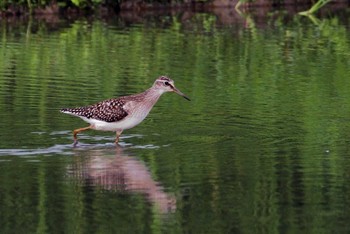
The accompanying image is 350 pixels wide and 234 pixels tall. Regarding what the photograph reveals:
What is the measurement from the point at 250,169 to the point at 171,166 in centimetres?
93

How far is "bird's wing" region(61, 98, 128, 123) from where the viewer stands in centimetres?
1727

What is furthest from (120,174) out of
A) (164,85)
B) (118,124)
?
(164,85)

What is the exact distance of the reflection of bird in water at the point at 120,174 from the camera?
13.9m

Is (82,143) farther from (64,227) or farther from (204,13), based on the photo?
(204,13)

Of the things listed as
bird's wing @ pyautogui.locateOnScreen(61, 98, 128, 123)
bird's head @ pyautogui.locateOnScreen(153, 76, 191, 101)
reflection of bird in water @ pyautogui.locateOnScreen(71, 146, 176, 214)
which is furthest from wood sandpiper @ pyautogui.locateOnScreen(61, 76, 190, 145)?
reflection of bird in water @ pyautogui.locateOnScreen(71, 146, 176, 214)

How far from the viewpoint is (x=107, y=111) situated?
1734cm

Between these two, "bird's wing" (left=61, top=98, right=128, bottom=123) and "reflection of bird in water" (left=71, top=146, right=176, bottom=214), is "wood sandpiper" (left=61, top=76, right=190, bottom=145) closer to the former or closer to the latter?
"bird's wing" (left=61, top=98, right=128, bottom=123)

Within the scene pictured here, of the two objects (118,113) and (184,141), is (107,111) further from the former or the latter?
(184,141)

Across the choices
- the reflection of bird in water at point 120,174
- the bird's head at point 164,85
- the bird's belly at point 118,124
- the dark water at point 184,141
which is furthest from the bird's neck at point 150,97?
the reflection of bird in water at point 120,174

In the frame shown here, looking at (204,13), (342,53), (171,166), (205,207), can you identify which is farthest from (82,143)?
(204,13)

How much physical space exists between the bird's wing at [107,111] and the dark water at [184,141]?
372 millimetres

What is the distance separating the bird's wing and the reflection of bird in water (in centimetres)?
47

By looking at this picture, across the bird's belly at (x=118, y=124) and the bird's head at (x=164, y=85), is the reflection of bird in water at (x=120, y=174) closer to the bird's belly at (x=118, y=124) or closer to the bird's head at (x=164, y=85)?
the bird's belly at (x=118, y=124)

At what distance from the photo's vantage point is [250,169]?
1544 centimetres
